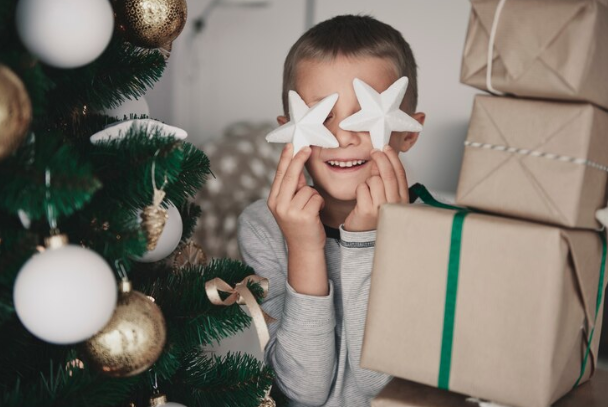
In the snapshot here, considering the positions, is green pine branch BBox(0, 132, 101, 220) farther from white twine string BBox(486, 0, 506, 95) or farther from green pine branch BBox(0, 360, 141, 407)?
white twine string BBox(486, 0, 506, 95)

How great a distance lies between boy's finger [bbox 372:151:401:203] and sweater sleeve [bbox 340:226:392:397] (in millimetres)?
69

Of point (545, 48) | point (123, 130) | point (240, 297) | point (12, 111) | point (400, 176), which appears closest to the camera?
point (12, 111)

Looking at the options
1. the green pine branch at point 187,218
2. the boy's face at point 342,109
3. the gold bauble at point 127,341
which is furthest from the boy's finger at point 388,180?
the gold bauble at point 127,341

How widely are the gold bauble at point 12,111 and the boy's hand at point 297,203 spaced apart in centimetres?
50

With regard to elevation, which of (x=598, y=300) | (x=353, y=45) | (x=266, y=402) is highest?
(x=353, y=45)

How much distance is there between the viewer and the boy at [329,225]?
96cm

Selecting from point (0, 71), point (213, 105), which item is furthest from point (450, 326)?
point (213, 105)

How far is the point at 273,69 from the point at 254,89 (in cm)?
11

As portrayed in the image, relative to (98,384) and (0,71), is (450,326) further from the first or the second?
(0,71)

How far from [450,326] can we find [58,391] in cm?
46

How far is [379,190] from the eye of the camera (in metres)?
0.92

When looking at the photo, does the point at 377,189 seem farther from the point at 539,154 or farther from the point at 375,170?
the point at 539,154

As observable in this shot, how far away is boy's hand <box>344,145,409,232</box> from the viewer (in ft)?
3.02

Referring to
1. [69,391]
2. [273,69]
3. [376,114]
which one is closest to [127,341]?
[69,391]
